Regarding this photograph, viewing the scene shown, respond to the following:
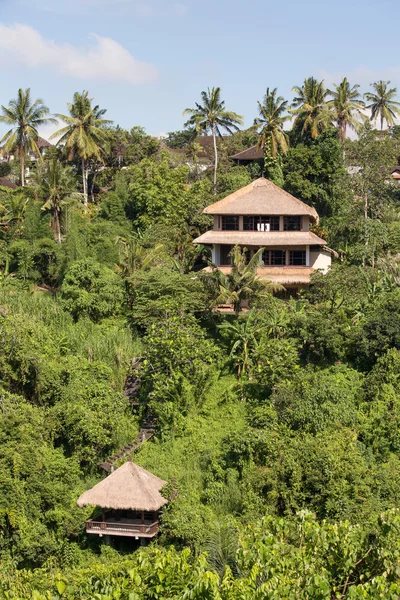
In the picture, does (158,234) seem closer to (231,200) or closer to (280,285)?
(231,200)

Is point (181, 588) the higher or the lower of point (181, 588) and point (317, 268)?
the lower

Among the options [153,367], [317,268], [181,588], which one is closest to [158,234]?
[317,268]

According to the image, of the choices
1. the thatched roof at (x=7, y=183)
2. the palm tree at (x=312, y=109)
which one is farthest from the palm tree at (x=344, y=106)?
the thatched roof at (x=7, y=183)

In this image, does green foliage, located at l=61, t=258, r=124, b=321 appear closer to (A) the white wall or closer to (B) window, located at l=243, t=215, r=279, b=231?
(B) window, located at l=243, t=215, r=279, b=231

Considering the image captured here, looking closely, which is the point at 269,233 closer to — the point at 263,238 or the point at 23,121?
the point at 263,238

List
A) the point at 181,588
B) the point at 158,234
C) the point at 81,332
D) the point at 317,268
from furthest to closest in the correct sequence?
the point at 158,234 → the point at 317,268 → the point at 81,332 → the point at 181,588

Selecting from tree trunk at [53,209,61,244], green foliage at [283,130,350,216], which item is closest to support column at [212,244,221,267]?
green foliage at [283,130,350,216]

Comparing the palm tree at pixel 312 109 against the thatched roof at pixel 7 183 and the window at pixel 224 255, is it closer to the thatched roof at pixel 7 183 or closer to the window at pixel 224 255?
the window at pixel 224 255
